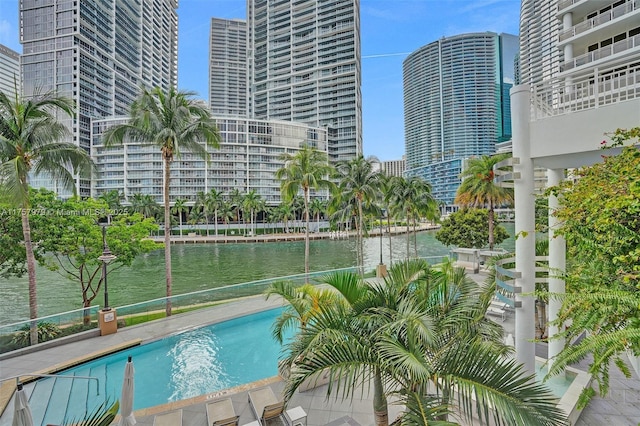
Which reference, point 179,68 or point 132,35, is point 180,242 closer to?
point 132,35

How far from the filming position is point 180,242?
59906mm

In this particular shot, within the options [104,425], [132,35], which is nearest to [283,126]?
[132,35]

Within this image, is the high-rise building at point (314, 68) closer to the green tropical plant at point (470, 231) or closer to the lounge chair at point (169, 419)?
the green tropical plant at point (470, 231)

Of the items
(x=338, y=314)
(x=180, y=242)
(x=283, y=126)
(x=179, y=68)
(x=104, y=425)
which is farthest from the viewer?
(x=179, y=68)

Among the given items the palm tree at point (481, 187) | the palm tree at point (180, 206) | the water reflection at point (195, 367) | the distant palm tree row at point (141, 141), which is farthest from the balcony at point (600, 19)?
the palm tree at point (180, 206)

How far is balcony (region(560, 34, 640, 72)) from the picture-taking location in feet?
60.8

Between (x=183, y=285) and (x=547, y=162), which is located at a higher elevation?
(x=547, y=162)

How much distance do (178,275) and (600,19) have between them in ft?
114

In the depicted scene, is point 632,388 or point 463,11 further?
point 463,11

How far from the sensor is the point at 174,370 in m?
9.20

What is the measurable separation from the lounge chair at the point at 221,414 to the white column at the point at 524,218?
5.03 meters

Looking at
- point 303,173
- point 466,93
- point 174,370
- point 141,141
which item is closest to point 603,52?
point 303,173

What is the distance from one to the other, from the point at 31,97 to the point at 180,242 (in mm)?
52049

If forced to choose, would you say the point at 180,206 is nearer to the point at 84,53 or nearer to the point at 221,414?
the point at 84,53
